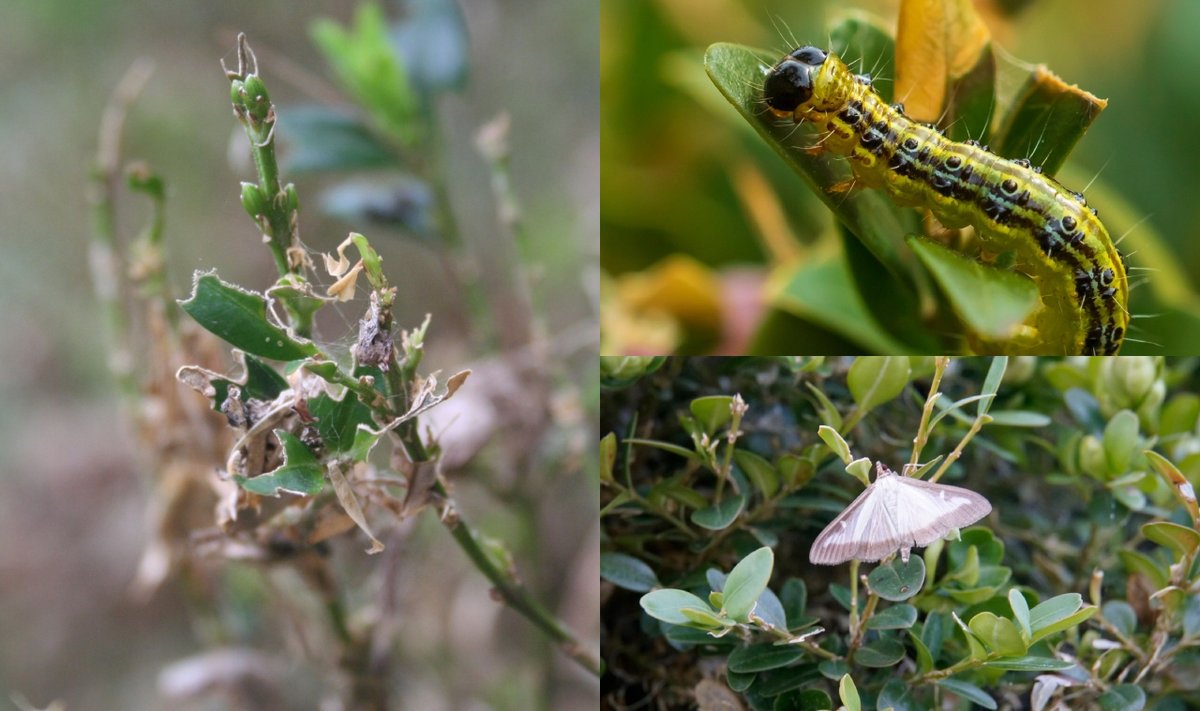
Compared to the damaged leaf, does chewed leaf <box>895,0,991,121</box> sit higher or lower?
higher

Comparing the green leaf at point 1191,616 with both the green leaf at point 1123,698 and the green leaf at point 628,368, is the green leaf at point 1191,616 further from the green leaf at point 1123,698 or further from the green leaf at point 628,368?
the green leaf at point 628,368

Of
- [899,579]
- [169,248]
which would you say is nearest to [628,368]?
[899,579]

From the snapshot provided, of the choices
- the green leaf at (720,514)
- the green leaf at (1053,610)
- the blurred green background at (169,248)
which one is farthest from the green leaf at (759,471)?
the blurred green background at (169,248)

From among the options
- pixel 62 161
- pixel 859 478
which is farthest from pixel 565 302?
pixel 859 478

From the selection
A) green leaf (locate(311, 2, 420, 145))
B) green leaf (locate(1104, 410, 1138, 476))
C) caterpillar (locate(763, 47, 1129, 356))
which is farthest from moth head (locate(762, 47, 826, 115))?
green leaf (locate(311, 2, 420, 145))

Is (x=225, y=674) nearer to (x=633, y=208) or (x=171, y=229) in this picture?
(x=633, y=208)

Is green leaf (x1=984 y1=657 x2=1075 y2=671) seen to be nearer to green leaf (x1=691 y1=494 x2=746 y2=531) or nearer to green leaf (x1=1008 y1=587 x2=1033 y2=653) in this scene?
green leaf (x1=1008 y1=587 x2=1033 y2=653)
